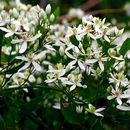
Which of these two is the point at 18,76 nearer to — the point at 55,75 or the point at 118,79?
the point at 55,75

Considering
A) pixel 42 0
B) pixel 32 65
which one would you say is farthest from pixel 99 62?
pixel 42 0

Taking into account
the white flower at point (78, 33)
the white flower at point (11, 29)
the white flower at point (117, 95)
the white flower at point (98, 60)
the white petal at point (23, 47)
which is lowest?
the white flower at point (117, 95)

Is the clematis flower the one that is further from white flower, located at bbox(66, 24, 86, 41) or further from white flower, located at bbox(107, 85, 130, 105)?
white flower, located at bbox(107, 85, 130, 105)

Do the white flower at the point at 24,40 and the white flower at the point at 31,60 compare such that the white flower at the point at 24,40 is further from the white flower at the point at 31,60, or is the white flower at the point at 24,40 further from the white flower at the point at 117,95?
the white flower at the point at 117,95

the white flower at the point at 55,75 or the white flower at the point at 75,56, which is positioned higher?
the white flower at the point at 75,56

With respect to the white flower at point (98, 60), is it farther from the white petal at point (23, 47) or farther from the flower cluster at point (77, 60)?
the white petal at point (23, 47)

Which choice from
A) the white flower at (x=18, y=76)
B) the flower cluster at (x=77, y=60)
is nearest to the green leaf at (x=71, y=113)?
the flower cluster at (x=77, y=60)

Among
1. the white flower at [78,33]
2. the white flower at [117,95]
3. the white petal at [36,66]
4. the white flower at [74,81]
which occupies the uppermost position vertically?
the white flower at [78,33]

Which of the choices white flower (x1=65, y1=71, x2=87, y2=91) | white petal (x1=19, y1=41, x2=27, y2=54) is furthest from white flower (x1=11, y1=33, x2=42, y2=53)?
white flower (x1=65, y1=71, x2=87, y2=91)

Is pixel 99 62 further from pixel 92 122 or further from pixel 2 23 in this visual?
pixel 2 23

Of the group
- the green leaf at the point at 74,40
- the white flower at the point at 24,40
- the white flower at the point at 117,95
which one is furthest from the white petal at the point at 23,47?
the white flower at the point at 117,95

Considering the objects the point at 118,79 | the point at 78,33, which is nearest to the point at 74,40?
the point at 78,33
